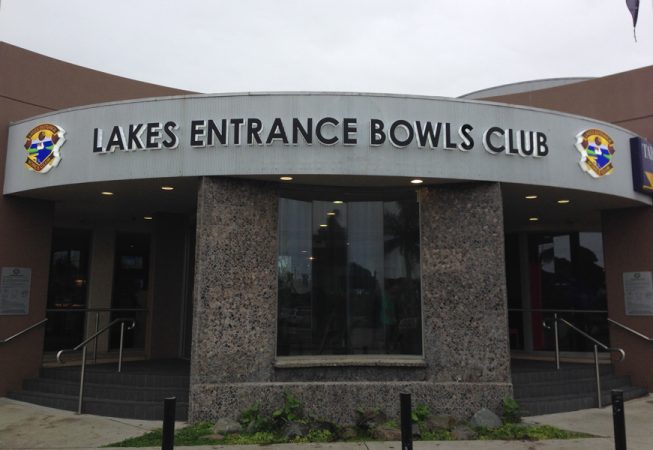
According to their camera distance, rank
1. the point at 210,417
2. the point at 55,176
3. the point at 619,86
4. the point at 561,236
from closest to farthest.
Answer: the point at 210,417
the point at 55,176
the point at 619,86
the point at 561,236

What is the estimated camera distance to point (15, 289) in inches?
415

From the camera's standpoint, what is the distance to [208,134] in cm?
873

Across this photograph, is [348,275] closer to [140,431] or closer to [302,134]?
[302,134]

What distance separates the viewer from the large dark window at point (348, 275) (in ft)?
30.8

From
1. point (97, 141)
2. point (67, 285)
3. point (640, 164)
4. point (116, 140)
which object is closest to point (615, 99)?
point (640, 164)

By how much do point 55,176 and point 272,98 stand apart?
4.16m

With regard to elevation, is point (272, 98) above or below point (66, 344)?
above

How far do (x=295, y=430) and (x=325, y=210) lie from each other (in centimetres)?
383

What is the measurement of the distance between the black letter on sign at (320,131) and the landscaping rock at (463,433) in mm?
4718

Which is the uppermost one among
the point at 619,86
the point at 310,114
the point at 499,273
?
the point at 619,86

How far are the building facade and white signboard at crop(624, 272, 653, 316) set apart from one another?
0.25 ft

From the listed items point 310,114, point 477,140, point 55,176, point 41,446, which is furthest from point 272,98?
point 41,446

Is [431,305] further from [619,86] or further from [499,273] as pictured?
[619,86]

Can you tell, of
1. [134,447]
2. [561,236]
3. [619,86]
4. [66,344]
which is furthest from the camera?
[561,236]
